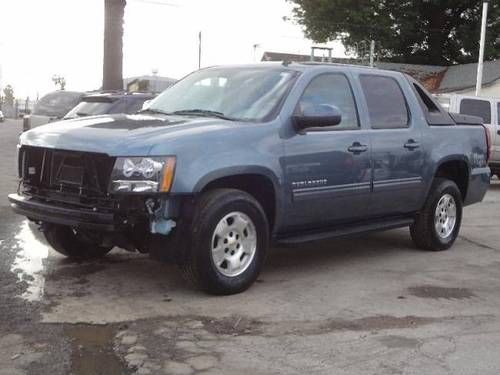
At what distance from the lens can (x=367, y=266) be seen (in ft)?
22.1

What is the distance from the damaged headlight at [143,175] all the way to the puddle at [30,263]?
1109 millimetres

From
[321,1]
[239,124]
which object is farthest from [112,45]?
[321,1]

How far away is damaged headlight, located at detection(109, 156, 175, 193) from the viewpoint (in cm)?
490

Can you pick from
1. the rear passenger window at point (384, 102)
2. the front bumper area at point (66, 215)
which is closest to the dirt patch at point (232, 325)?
the front bumper area at point (66, 215)

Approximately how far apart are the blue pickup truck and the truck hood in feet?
0.04

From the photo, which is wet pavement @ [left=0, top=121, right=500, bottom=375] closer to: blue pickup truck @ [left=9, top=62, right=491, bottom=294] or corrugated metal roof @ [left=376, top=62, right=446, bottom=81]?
blue pickup truck @ [left=9, top=62, right=491, bottom=294]

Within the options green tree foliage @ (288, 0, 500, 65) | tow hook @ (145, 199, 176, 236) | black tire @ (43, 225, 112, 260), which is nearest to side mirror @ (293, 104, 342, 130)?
tow hook @ (145, 199, 176, 236)

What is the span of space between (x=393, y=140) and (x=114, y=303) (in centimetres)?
314

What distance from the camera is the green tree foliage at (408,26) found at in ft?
122

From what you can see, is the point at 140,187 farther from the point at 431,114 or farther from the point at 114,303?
the point at 431,114

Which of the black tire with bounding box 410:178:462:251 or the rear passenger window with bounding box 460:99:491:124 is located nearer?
the black tire with bounding box 410:178:462:251

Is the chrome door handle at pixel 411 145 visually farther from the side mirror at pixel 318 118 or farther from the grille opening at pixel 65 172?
the grille opening at pixel 65 172

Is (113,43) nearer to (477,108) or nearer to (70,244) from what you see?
(477,108)

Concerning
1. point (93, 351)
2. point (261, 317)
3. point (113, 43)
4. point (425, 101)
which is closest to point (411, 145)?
point (425, 101)
